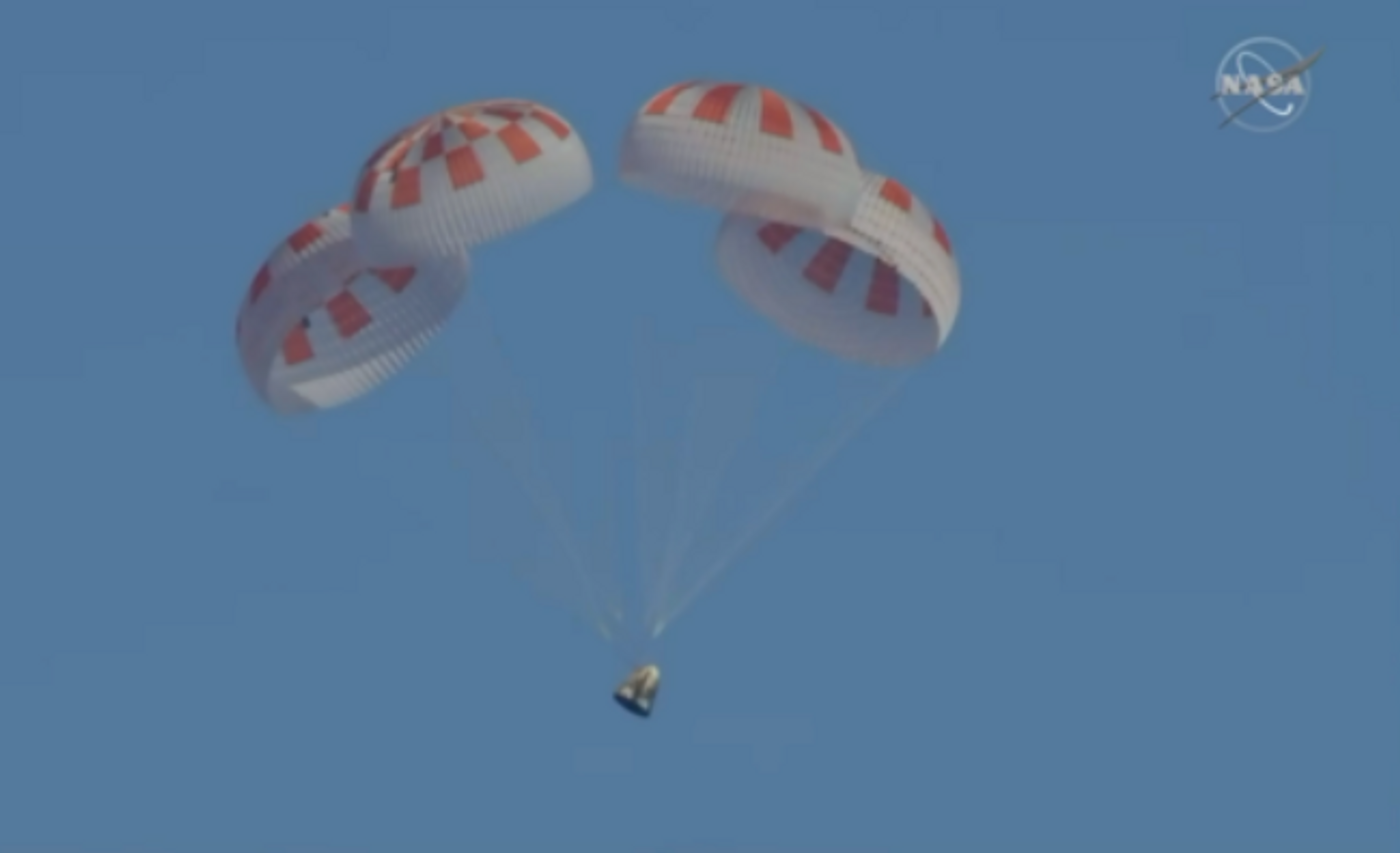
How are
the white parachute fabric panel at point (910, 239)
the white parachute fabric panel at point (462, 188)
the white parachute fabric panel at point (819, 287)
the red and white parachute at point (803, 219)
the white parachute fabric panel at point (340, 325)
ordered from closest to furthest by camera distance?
the white parachute fabric panel at point (462, 188) → the red and white parachute at point (803, 219) → the white parachute fabric panel at point (910, 239) → the white parachute fabric panel at point (340, 325) → the white parachute fabric panel at point (819, 287)

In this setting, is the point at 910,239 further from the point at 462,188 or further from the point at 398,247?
the point at 398,247

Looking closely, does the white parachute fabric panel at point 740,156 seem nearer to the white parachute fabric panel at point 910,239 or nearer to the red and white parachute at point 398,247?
the white parachute fabric panel at point 910,239

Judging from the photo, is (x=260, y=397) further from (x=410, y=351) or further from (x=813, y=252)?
(x=813, y=252)

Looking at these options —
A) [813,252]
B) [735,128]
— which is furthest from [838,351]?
[735,128]

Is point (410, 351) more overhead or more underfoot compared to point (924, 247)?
more underfoot

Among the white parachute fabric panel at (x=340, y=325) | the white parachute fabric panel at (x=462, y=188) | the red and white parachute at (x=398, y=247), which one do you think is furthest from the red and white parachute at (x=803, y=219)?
the white parachute fabric panel at (x=340, y=325)

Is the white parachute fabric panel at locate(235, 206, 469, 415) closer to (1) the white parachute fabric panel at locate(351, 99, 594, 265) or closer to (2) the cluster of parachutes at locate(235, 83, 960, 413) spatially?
(2) the cluster of parachutes at locate(235, 83, 960, 413)

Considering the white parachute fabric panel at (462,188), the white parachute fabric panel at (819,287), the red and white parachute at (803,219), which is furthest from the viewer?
the white parachute fabric panel at (819,287)

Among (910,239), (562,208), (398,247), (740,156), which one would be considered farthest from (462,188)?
(910,239)
